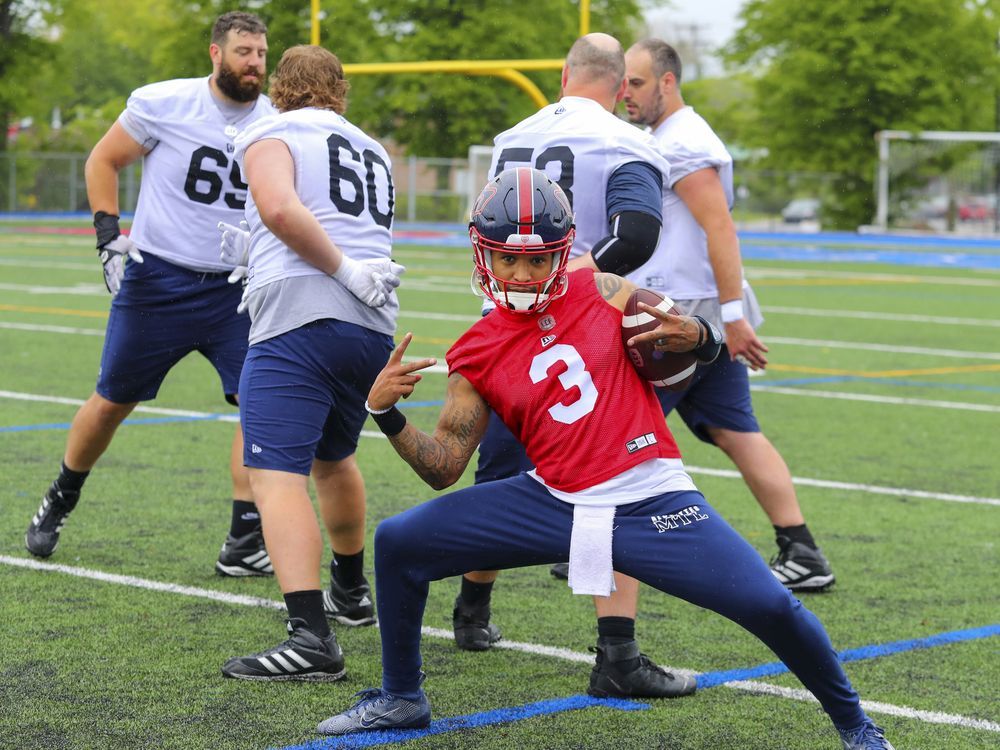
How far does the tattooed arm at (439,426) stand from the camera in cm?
379

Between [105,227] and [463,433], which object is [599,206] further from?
[105,227]

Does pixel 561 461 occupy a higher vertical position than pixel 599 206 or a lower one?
lower

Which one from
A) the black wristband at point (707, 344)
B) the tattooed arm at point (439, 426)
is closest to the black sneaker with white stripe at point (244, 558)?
the tattooed arm at point (439, 426)

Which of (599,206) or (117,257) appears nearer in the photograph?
(599,206)

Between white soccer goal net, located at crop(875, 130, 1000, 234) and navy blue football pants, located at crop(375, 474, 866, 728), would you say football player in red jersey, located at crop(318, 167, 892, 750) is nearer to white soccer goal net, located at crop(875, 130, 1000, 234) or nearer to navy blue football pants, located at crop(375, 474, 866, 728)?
navy blue football pants, located at crop(375, 474, 866, 728)

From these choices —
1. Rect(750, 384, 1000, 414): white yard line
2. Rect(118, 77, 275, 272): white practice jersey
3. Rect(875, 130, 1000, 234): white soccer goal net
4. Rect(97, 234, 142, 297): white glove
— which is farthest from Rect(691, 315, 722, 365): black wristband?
Rect(875, 130, 1000, 234): white soccer goal net

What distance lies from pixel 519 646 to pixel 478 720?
0.81 m

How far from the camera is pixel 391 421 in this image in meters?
3.84

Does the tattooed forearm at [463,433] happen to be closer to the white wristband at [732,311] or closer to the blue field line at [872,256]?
the white wristband at [732,311]

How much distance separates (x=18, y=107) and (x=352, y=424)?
1862 inches

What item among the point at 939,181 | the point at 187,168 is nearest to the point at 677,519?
the point at 187,168

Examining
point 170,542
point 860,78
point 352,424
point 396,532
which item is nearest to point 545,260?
point 396,532

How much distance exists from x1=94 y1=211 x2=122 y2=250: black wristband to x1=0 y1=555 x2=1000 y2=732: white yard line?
128cm

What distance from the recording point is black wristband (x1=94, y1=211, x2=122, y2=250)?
6305 millimetres
